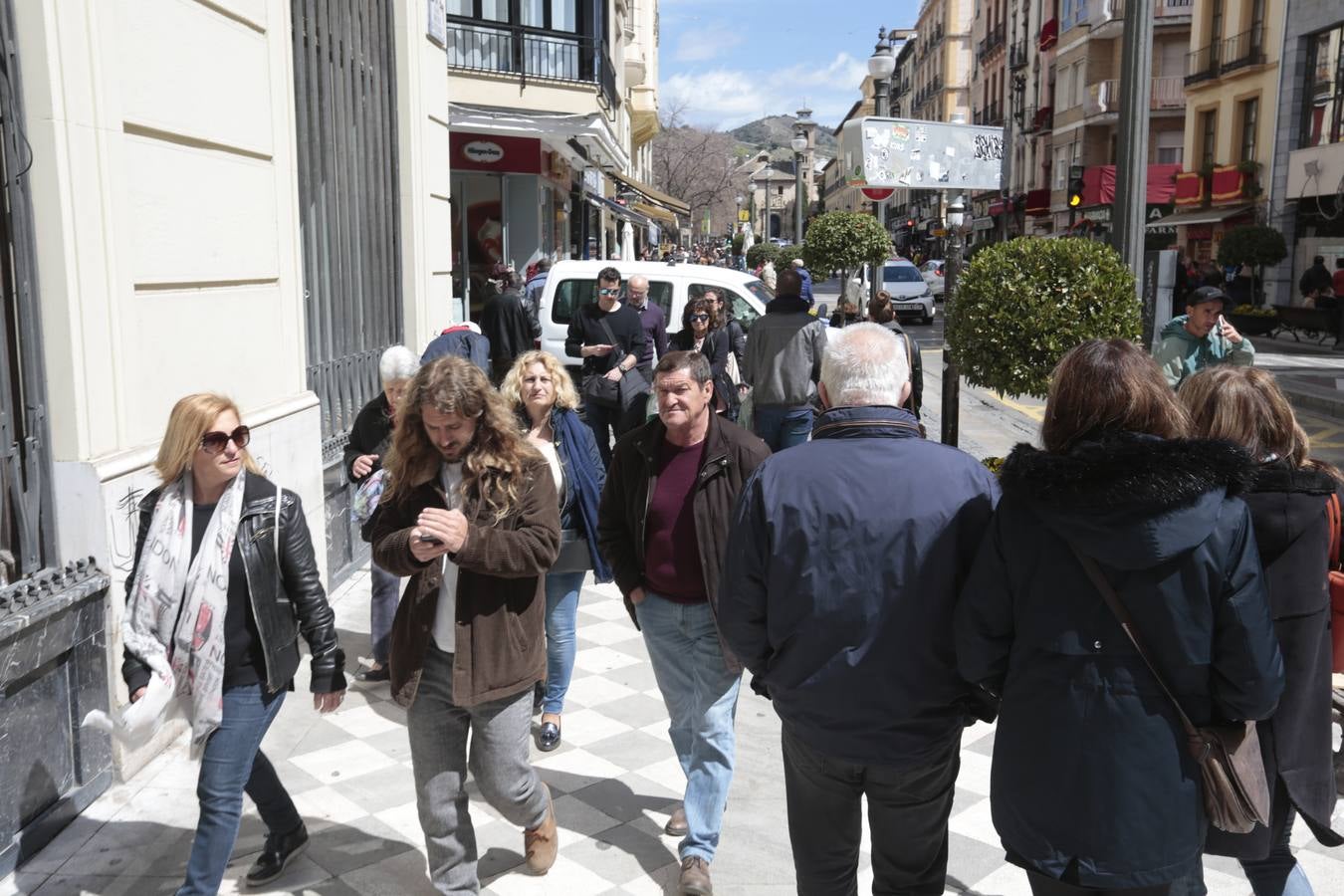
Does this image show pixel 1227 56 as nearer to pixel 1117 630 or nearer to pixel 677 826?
pixel 677 826

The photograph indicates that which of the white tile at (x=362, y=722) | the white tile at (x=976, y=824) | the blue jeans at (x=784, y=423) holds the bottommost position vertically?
the white tile at (x=976, y=824)

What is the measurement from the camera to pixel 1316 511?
269cm

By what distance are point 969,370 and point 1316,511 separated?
16.4 ft

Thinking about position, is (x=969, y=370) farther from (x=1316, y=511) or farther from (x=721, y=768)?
(x=1316, y=511)

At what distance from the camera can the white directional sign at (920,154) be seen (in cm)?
763

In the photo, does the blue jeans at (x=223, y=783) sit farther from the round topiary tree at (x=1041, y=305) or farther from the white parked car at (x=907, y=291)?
the white parked car at (x=907, y=291)

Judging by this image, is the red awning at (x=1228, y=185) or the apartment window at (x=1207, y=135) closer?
the red awning at (x=1228, y=185)

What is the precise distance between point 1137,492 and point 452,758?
2136mm

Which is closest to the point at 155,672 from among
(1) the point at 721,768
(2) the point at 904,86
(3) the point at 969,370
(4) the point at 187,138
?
(1) the point at 721,768

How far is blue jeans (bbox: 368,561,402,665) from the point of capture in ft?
17.8

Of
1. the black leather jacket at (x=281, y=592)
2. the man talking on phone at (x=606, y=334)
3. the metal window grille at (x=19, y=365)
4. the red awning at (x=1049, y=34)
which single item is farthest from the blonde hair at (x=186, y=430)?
the red awning at (x=1049, y=34)

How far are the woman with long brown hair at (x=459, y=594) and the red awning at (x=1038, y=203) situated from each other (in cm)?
4844

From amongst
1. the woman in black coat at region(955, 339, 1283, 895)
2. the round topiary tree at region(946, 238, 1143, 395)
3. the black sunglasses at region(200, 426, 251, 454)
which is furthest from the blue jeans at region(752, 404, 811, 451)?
the woman in black coat at region(955, 339, 1283, 895)

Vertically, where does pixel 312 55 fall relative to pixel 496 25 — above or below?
below
